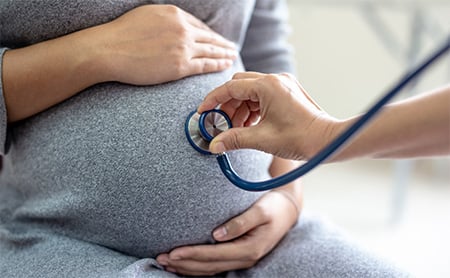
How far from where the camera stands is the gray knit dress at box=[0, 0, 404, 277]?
0.70 meters

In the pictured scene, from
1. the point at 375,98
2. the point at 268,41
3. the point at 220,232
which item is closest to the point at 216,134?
the point at 220,232

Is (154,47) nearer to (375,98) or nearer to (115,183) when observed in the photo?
(115,183)

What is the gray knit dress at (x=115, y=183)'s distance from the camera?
0.70 metres

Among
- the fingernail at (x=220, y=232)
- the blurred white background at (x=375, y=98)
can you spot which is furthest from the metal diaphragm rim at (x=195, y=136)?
the blurred white background at (x=375, y=98)

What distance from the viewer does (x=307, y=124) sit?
0.62 meters

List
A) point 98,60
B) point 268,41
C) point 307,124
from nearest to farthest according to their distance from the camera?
point 307,124 < point 98,60 < point 268,41

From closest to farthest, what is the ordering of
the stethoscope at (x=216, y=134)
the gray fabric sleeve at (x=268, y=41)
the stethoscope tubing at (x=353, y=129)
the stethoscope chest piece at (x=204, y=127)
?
the stethoscope tubing at (x=353, y=129) < the stethoscope at (x=216, y=134) < the stethoscope chest piece at (x=204, y=127) < the gray fabric sleeve at (x=268, y=41)

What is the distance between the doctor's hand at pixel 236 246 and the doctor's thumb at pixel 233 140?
0.40ft

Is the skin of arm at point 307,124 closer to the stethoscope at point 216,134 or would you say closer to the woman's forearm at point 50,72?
the stethoscope at point 216,134

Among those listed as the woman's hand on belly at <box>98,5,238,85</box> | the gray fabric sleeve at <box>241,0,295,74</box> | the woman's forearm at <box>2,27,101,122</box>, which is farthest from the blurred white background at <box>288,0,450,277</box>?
the woman's forearm at <box>2,27,101,122</box>

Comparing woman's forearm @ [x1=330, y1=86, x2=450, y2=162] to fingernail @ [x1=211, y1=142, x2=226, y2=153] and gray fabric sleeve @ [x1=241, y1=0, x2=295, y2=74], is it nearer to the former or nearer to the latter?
fingernail @ [x1=211, y1=142, x2=226, y2=153]

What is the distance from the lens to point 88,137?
0.71 meters

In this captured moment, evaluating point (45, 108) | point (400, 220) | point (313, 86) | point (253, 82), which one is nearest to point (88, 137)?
point (45, 108)

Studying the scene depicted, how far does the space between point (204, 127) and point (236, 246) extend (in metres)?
0.17
